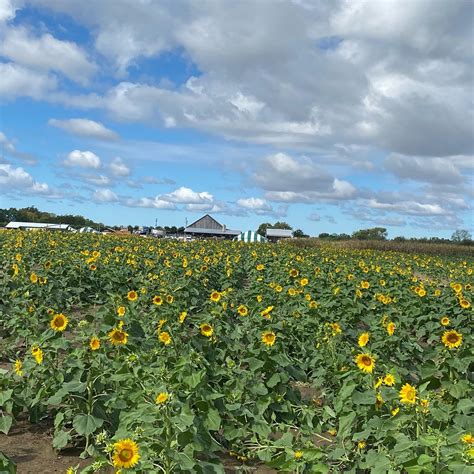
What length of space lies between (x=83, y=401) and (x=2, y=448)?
0.66 meters

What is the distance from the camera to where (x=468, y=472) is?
2557mm

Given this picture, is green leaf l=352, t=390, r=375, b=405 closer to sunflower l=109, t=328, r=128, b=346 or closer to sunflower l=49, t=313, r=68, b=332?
sunflower l=109, t=328, r=128, b=346

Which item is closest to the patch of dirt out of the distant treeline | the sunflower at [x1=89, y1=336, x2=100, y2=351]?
the sunflower at [x1=89, y1=336, x2=100, y2=351]

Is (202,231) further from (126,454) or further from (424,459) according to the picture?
(424,459)

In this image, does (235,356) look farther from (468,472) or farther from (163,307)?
(468,472)

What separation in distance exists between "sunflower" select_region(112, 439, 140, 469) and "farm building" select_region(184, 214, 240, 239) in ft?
309

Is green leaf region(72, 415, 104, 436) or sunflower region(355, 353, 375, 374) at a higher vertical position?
sunflower region(355, 353, 375, 374)

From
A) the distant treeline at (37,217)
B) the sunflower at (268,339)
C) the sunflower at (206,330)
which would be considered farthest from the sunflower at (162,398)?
the distant treeline at (37,217)

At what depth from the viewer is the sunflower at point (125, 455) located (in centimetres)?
283

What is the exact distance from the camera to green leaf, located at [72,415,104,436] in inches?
151

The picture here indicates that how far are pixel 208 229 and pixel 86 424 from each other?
312 feet

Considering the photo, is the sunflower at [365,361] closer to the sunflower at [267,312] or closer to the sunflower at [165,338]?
the sunflower at [267,312]

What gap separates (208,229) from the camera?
98.9 metres

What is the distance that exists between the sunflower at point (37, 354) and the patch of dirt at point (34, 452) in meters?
0.60
